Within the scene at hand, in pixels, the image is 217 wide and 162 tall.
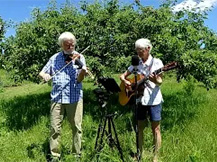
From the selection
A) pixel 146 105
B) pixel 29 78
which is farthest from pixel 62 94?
pixel 29 78

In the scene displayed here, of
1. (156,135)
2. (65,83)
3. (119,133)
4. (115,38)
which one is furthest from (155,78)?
(115,38)

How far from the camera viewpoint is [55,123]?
4.59 metres

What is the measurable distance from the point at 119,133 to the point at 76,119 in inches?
61.7

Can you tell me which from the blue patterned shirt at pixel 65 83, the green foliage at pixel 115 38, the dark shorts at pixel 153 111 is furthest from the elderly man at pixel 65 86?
the green foliage at pixel 115 38

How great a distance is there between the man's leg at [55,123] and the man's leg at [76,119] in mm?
100

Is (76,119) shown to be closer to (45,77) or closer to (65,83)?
(65,83)

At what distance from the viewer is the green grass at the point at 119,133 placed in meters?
4.69

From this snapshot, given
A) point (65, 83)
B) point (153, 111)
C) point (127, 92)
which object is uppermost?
point (65, 83)

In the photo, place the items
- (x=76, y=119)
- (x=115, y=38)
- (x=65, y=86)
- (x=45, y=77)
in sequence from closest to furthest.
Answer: (x=45, y=77) < (x=65, y=86) < (x=76, y=119) < (x=115, y=38)

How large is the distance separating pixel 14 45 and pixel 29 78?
742 mm

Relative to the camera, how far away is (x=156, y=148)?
4.55 meters

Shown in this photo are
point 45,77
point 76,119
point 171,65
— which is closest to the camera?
point 171,65

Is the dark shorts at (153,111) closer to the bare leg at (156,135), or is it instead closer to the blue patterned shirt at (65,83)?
the bare leg at (156,135)

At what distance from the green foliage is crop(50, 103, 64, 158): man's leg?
2.45m
